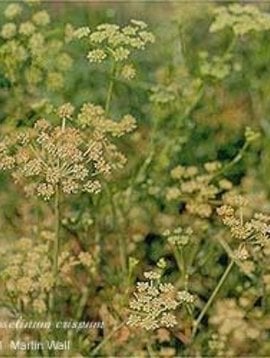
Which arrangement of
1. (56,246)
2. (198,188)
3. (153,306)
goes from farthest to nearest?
(198,188) → (56,246) → (153,306)

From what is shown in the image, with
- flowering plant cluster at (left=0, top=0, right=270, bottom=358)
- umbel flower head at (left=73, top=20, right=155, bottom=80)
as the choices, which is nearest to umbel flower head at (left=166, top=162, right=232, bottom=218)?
flowering plant cluster at (left=0, top=0, right=270, bottom=358)

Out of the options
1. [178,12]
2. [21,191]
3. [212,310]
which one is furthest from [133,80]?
[212,310]

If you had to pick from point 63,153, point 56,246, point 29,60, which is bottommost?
point 56,246

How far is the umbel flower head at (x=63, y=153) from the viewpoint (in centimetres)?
142

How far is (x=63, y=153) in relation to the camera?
1.42 metres

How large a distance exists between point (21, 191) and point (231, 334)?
15.2 inches

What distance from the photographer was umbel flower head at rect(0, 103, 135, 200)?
142 centimetres

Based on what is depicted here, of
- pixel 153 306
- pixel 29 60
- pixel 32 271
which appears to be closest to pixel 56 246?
pixel 32 271

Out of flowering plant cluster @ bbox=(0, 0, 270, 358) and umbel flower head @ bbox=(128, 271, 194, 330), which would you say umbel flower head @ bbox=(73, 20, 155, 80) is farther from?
umbel flower head @ bbox=(128, 271, 194, 330)

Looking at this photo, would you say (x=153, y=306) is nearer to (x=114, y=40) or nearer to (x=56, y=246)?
(x=56, y=246)

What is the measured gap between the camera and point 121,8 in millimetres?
2008

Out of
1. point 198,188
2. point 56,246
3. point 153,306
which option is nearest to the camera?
point 153,306

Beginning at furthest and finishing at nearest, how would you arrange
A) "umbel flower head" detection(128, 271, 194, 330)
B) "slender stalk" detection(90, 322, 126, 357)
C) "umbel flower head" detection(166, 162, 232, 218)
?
"umbel flower head" detection(166, 162, 232, 218), "slender stalk" detection(90, 322, 126, 357), "umbel flower head" detection(128, 271, 194, 330)

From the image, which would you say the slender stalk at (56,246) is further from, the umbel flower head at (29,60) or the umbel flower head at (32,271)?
the umbel flower head at (29,60)
